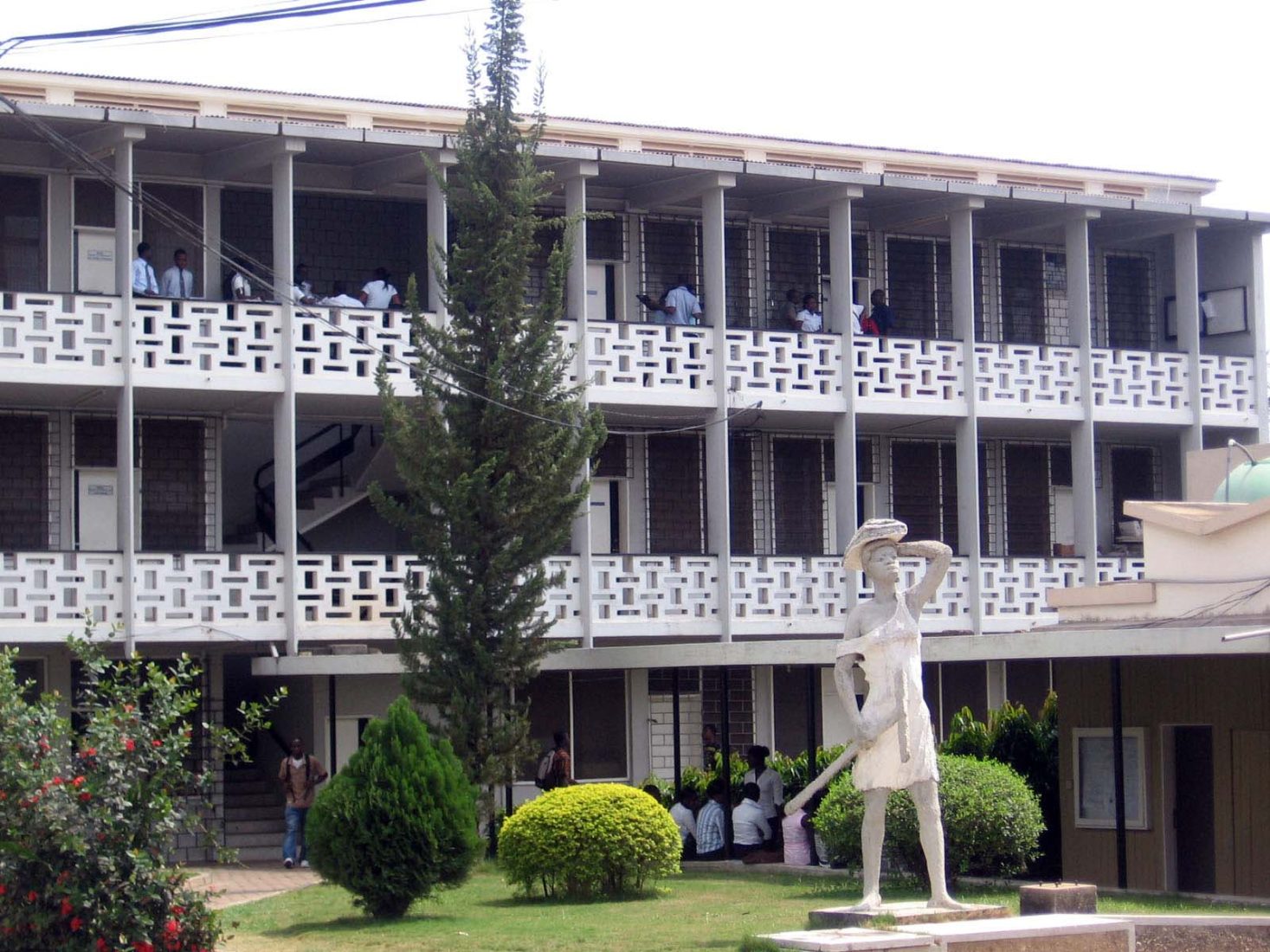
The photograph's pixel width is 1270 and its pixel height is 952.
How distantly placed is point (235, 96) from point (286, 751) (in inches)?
441

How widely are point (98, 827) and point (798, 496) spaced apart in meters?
19.5

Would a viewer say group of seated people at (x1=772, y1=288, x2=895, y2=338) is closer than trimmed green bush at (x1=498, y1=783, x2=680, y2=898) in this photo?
No

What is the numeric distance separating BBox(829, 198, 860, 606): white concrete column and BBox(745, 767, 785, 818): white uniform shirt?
6.69m

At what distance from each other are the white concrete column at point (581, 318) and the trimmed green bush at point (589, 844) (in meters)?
8.66

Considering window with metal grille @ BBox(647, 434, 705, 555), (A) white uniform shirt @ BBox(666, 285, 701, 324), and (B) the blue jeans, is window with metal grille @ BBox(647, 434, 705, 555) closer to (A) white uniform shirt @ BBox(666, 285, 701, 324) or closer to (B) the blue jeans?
(A) white uniform shirt @ BBox(666, 285, 701, 324)

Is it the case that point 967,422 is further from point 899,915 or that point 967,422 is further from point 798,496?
point 899,915

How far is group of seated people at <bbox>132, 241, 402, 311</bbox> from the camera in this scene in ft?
84.1

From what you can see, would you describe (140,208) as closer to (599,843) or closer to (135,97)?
(135,97)

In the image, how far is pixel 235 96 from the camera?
108 feet

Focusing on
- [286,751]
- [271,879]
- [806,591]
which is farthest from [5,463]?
[806,591]

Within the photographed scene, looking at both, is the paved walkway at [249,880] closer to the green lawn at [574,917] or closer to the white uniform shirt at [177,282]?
the green lawn at [574,917]

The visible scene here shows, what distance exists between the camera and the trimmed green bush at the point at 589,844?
18031mm

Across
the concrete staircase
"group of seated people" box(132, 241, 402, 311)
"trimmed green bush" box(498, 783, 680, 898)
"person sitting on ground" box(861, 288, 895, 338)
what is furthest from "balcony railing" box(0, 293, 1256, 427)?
"trimmed green bush" box(498, 783, 680, 898)

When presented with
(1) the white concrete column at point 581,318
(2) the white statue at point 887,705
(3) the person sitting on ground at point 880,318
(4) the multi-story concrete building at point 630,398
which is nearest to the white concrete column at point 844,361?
(4) the multi-story concrete building at point 630,398
